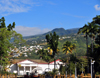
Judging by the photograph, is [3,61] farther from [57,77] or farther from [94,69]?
[94,69]

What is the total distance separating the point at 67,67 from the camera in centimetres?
5681

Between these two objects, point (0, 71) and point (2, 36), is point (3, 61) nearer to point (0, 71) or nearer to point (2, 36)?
point (0, 71)

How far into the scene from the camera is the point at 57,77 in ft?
131

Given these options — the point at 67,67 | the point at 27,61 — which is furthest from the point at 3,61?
the point at 27,61

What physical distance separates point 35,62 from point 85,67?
90.2ft

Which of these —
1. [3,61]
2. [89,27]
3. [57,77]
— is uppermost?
[89,27]

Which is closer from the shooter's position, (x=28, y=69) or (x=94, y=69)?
(x=94, y=69)

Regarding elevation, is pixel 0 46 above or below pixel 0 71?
above

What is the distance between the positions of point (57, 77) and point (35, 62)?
141 ft

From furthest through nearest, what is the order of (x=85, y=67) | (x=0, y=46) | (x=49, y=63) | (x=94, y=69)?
(x=49, y=63), (x=85, y=67), (x=94, y=69), (x=0, y=46)

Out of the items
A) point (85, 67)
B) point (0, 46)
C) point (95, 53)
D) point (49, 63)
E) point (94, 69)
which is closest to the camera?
point (0, 46)

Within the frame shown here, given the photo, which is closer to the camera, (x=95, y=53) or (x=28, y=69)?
(x=95, y=53)

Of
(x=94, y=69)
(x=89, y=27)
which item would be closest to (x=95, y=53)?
(x=94, y=69)

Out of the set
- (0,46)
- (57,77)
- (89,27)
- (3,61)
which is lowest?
(57,77)
